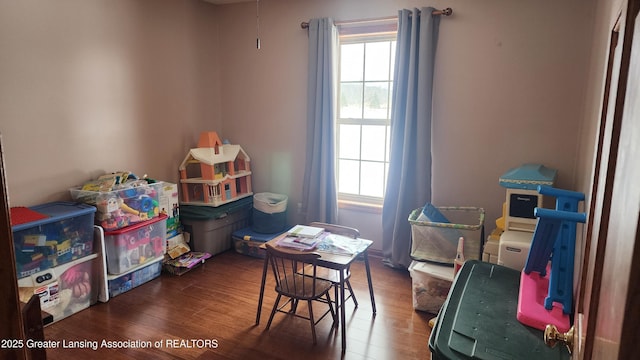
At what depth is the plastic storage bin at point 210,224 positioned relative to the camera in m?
3.74

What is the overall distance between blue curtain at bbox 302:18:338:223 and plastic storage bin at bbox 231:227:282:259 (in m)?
0.50

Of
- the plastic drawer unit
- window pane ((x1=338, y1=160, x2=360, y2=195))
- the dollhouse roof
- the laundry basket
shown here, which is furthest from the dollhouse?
the plastic drawer unit

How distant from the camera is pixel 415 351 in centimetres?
242

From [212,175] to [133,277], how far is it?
1089 millimetres

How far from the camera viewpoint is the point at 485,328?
1429 mm

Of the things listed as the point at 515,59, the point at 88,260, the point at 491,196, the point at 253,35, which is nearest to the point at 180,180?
the point at 88,260

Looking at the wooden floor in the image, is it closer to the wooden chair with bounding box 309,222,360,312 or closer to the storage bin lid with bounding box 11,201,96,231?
the wooden chair with bounding box 309,222,360,312

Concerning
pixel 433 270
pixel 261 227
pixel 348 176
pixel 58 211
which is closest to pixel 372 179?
pixel 348 176

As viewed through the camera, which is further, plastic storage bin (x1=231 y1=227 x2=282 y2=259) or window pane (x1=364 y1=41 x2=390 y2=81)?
plastic storage bin (x1=231 y1=227 x2=282 y2=259)

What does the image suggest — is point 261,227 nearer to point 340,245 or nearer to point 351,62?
point 340,245

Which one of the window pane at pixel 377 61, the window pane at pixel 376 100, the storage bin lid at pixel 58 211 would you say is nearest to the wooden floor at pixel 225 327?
the storage bin lid at pixel 58 211

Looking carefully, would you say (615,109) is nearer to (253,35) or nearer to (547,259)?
(547,259)

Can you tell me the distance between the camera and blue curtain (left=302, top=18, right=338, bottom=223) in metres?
3.70

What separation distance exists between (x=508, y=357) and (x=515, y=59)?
2.48m
